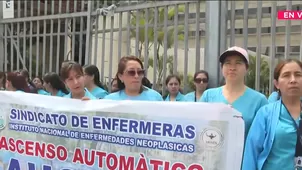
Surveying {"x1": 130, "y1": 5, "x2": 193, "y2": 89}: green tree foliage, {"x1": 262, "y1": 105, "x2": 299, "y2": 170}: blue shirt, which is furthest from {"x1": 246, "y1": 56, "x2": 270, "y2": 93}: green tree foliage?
{"x1": 262, "y1": 105, "x2": 299, "y2": 170}: blue shirt

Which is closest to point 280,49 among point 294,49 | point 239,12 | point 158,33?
point 294,49

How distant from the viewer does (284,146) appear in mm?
1969

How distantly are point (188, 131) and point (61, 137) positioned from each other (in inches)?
34.2

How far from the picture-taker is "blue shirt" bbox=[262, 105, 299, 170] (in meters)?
1.96

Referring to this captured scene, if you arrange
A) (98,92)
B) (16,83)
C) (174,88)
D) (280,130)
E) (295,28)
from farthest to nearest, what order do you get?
(174,88) < (295,28) < (98,92) < (16,83) < (280,130)

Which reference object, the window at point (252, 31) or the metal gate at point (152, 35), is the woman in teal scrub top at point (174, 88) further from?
the window at point (252, 31)

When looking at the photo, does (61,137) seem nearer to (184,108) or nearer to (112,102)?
(112,102)

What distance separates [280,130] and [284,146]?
82mm

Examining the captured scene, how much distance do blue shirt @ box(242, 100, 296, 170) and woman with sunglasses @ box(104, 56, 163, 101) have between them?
3.02ft

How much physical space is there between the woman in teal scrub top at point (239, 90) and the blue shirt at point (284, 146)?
0.37 meters

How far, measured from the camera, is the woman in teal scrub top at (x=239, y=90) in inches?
93.0

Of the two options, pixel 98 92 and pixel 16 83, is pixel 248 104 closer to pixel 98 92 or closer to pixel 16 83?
pixel 98 92

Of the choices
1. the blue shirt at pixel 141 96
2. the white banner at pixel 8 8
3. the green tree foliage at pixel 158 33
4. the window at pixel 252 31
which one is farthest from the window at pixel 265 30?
the white banner at pixel 8 8

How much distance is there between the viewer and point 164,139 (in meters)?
2.20
